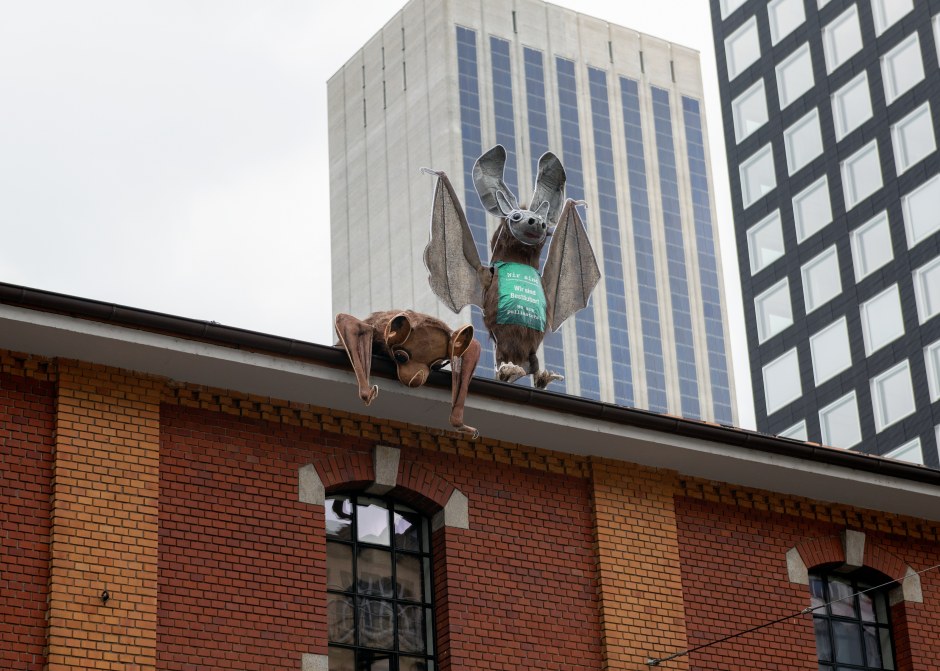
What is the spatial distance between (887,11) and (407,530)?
60.7 metres

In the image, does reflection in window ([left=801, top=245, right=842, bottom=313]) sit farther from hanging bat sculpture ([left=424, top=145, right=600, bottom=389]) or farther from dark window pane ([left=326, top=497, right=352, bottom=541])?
dark window pane ([left=326, top=497, right=352, bottom=541])

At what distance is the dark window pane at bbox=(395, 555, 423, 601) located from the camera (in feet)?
69.5

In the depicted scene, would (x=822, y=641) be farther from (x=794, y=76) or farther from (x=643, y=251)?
(x=643, y=251)

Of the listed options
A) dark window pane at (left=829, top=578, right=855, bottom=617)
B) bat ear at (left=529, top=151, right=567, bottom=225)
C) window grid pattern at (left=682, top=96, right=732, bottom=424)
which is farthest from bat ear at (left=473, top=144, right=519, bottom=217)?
window grid pattern at (left=682, top=96, right=732, bottom=424)

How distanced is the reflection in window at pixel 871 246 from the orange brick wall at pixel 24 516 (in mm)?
59940

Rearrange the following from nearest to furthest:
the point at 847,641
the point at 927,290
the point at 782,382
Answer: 1. the point at 847,641
2. the point at 927,290
3. the point at 782,382

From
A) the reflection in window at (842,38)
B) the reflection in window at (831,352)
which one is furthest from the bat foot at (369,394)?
the reflection in window at (842,38)

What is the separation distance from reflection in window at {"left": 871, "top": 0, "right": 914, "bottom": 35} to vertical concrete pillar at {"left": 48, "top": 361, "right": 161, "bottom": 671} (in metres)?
62.1

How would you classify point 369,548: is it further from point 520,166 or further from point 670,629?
point 520,166

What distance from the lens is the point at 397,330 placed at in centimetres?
2059

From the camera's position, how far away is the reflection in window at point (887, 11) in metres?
76.9

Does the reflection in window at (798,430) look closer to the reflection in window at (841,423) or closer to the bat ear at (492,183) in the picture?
the reflection in window at (841,423)

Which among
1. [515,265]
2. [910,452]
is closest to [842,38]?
[910,452]

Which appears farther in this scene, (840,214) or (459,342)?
(840,214)
